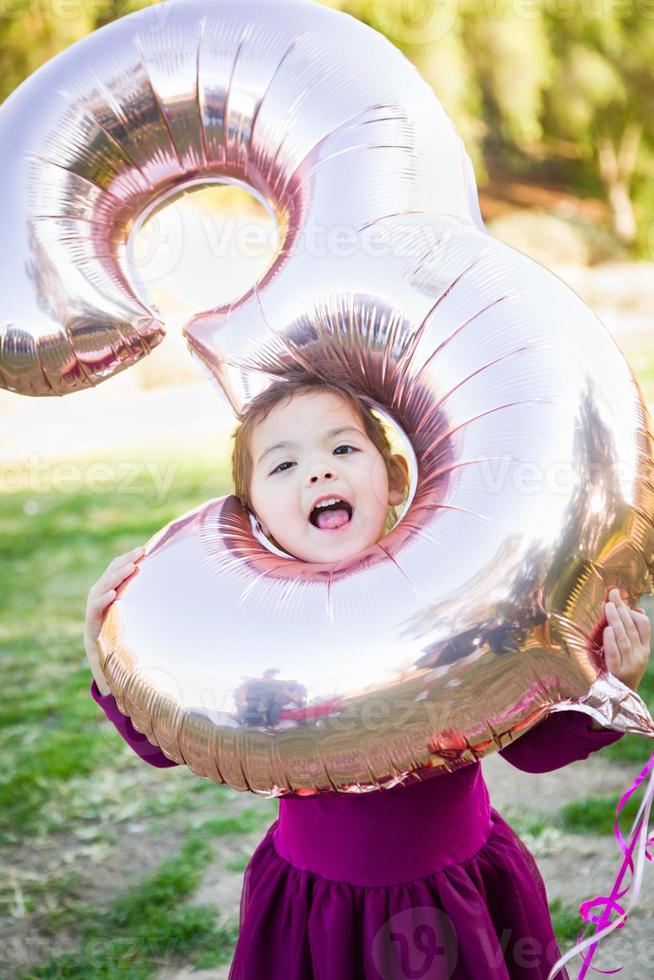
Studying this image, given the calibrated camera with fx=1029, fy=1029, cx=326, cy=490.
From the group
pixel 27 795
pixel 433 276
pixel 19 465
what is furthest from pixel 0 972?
pixel 19 465

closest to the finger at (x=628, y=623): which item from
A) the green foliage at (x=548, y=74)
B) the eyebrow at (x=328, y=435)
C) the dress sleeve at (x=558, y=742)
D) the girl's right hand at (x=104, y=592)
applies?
the dress sleeve at (x=558, y=742)

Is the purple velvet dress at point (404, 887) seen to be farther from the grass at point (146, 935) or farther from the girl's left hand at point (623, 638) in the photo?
the grass at point (146, 935)

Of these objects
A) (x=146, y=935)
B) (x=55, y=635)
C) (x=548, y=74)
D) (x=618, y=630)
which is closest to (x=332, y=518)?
(x=618, y=630)

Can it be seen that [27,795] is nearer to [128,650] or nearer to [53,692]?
[53,692]

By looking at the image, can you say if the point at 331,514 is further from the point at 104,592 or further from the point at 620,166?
the point at 620,166

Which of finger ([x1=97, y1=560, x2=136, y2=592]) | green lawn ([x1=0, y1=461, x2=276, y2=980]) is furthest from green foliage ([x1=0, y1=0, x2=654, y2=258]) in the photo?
finger ([x1=97, y1=560, x2=136, y2=592])

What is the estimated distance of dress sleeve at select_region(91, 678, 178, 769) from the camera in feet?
5.59

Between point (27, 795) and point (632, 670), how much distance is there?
2427 millimetres

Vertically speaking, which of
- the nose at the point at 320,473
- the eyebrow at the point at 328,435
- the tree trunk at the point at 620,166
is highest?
the tree trunk at the point at 620,166

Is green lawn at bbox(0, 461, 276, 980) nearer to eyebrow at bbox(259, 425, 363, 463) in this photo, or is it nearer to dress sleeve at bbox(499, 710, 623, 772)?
dress sleeve at bbox(499, 710, 623, 772)

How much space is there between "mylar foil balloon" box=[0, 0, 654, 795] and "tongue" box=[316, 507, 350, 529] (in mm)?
93

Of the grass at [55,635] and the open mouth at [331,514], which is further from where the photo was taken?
the grass at [55,635]

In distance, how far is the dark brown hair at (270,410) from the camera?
1630 mm

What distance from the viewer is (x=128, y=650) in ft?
4.82
